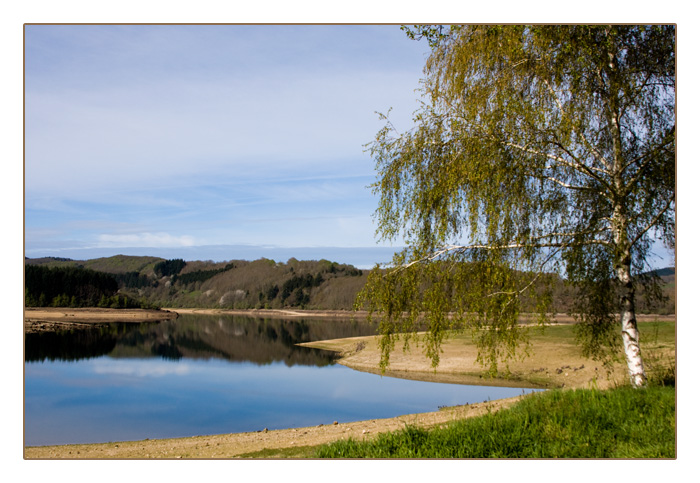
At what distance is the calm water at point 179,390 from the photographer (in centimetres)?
1584

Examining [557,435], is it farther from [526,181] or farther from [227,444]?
[227,444]

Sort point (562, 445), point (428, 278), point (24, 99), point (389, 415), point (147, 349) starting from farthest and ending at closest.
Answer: point (147, 349) < point (389, 415) < point (428, 278) < point (24, 99) < point (562, 445)

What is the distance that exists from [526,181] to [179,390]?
15.3 m

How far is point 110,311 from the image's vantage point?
18281 mm

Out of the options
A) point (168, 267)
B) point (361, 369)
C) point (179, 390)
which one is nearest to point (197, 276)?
point (168, 267)

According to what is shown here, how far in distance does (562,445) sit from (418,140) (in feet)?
19.7

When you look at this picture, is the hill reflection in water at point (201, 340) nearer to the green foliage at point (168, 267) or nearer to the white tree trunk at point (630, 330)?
the green foliage at point (168, 267)

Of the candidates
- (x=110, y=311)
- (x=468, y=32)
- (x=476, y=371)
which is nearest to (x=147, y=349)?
(x=110, y=311)

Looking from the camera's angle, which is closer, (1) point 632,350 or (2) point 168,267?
(1) point 632,350

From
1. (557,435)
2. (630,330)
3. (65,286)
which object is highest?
(65,286)

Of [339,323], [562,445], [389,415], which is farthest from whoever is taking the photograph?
[339,323]

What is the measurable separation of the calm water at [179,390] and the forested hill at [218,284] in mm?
1254

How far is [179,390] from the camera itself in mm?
19812
